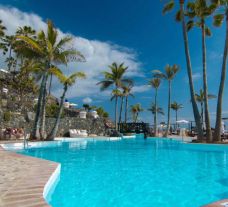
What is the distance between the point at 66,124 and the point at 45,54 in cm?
1133

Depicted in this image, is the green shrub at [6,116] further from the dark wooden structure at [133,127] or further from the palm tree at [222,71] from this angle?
the dark wooden structure at [133,127]

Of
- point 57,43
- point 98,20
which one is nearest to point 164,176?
point 57,43

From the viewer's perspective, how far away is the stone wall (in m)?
20.8

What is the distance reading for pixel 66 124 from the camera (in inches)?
1065

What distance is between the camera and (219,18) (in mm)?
19734

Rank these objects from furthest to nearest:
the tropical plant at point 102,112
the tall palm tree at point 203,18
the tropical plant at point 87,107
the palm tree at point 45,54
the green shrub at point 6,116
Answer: the tropical plant at point 87,107 → the tropical plant at point 102,112 → the green shrub at point 6,116 → the tall palm tree at point 203,18 → the palm tree at point 45,54

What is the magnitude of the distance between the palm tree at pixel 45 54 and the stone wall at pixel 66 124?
1410 mm

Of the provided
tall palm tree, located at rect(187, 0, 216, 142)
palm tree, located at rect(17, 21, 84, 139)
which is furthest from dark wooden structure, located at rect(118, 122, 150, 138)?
palm tree, located at rect(17, 21, 84, 139)

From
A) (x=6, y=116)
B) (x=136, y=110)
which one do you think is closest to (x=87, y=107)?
(x=136, y=110)

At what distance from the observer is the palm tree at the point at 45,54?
17.2 m

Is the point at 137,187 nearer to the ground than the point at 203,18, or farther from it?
nearer to the ground

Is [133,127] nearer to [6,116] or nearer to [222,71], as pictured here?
[222,71]

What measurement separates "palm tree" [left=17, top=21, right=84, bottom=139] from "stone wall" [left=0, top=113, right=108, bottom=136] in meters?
A: 1.41

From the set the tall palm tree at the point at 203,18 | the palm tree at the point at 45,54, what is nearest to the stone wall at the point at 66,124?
the palm tree at the point at 45,54
